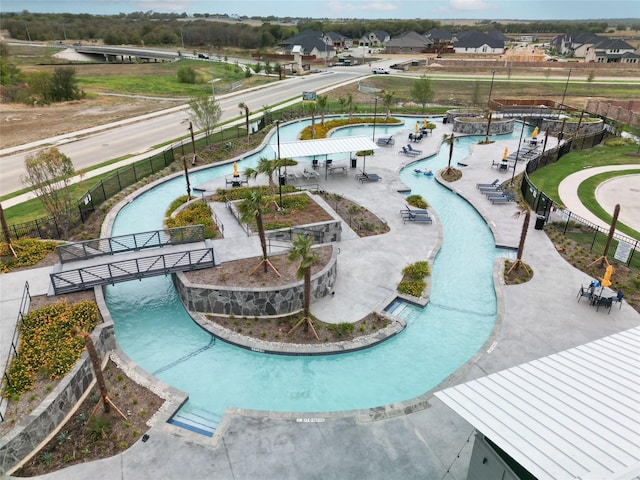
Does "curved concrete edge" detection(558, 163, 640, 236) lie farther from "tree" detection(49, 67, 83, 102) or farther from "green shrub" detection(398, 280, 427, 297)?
"tree" detection(49, 67, 83, 102)

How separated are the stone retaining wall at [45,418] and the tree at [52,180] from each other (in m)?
13.1

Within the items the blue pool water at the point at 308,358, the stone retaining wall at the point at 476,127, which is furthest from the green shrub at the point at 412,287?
the stone retaining wall at the point at 476,127

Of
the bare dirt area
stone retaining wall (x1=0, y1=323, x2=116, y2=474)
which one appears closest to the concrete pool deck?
stone retaining wall (x1=0, y1=323, x2=116, y2=474)

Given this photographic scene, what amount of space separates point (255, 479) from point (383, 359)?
23.3ft

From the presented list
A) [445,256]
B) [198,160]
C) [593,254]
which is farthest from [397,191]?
[198,160]

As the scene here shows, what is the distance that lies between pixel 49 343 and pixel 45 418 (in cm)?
342

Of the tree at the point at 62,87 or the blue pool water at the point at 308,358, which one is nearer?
the blue pool water at the point at 308,358

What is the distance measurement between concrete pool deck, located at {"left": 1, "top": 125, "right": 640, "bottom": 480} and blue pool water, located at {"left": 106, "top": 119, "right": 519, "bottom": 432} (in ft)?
2.56

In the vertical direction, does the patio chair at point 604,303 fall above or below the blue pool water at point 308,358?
above

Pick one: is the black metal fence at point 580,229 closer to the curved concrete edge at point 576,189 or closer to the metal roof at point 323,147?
the curved concrete edge at point 576,189

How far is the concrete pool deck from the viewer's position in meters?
12.7

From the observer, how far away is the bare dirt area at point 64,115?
50.2 metres

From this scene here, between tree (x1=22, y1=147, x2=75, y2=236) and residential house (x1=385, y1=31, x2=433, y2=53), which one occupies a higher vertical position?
residential house (x1=385, y1=31, x2=433, y2=53)

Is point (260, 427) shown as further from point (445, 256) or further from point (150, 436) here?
point (445, 256)
